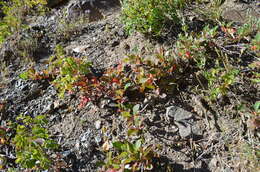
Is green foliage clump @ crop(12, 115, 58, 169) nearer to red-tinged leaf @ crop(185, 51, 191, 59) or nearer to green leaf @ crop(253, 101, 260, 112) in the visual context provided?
red-tinged leaf @ crop(185, 51, 191, 59)

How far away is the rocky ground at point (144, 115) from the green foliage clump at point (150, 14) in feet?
0.71

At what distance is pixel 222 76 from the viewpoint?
2.83 m

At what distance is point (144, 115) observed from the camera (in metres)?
3.00

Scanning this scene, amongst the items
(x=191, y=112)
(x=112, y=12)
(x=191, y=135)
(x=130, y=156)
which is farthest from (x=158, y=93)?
(x=112, y=12)

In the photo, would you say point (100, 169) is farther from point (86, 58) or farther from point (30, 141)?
point (86, 58)

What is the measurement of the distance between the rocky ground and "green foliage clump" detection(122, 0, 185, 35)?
22 cm

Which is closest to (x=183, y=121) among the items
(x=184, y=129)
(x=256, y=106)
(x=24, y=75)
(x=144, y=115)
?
(x=184, y=129)

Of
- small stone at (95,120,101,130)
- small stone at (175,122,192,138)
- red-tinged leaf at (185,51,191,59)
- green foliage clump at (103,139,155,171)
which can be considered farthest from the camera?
red-tinged leaf at (185,51,191,59)

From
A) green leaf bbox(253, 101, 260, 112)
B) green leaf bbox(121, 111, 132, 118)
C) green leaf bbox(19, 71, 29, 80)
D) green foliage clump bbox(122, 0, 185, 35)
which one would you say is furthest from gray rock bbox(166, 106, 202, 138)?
green leaf bbox(19, 71, 29, 80)

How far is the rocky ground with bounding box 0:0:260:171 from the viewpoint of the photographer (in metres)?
2.55

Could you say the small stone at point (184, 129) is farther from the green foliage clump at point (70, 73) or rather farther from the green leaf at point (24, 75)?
the green leaf at point (24, 75)

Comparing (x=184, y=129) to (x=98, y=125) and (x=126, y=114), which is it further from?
(x=98, y=125)

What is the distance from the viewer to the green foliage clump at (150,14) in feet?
11.8

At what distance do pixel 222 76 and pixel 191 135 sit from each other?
29.3 inches
